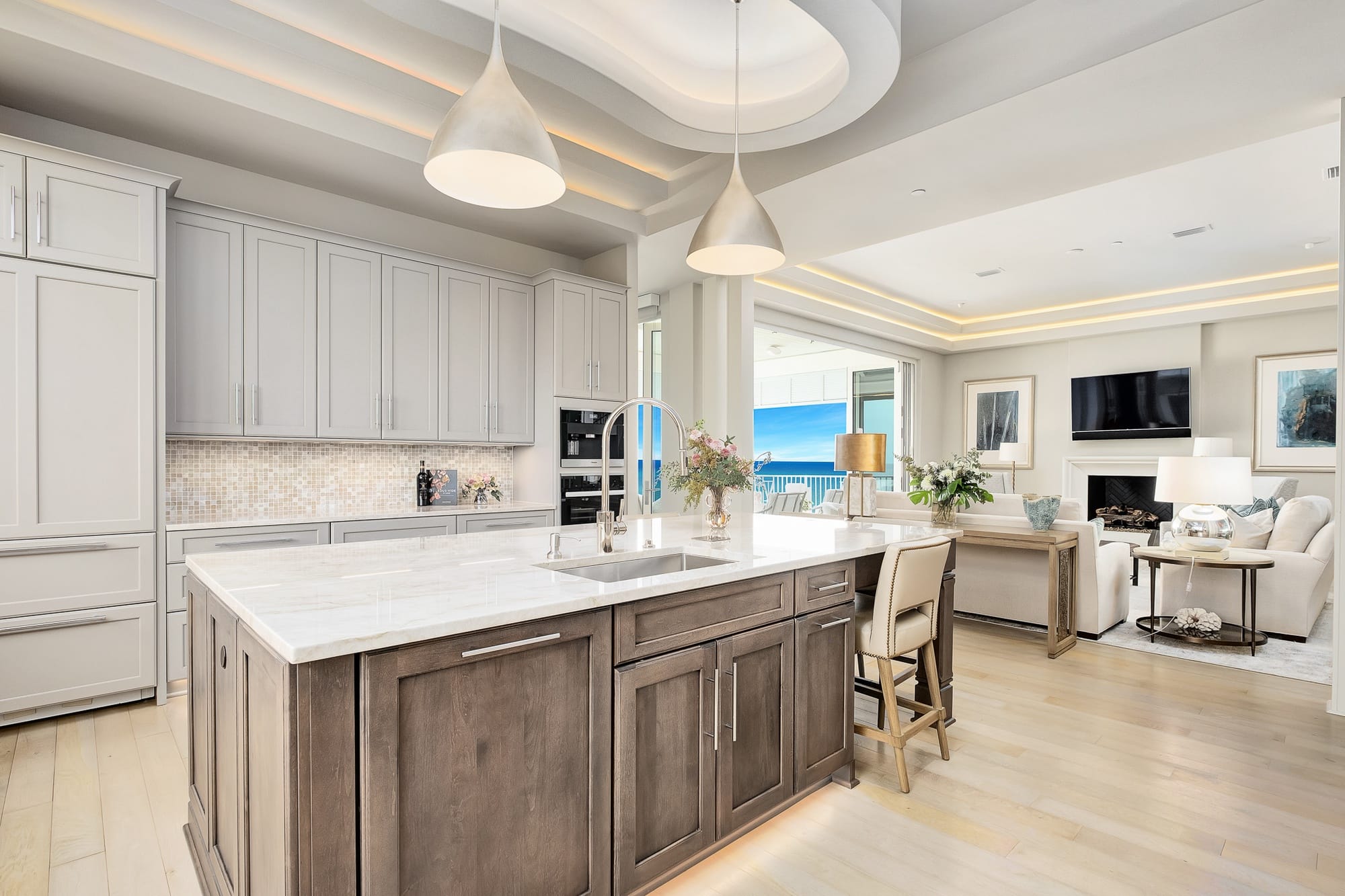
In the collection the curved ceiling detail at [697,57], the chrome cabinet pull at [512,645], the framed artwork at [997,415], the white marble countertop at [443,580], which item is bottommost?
the chrome cabinet pull at [512,645]

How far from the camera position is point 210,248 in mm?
3416

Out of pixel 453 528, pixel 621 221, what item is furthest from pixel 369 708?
pixel 621 221

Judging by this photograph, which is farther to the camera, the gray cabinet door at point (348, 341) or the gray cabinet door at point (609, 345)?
the gray cabinet door at point (609, 345)

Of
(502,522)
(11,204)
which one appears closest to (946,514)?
(502,522)

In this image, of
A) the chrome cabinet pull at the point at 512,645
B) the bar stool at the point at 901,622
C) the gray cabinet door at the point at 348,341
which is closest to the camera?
the chrome cabinet pull at the point at 512,645

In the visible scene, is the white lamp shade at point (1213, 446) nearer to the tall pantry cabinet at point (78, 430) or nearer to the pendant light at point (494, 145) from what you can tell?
the pendant light at point (494, 145)

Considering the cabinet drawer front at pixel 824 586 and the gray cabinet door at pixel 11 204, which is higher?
the gray cabinet door at pixel 11 204

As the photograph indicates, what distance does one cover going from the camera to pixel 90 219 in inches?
114

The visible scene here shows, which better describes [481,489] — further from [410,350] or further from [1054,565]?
[1054,565]

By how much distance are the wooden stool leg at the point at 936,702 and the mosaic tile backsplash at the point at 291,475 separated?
326 cm

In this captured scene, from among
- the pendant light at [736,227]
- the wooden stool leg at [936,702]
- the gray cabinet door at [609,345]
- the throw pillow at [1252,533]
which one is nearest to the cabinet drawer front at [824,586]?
the wooden stool leg at [936,702]

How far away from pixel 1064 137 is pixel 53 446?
481 cm

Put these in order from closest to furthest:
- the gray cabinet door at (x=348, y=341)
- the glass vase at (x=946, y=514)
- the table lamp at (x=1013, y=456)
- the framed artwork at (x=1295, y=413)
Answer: the gray cabinet door at (x=348, y=341) → the glass vase at (x=946, y=514) → the framed artwork at (x=1295, y=413) → the table lamp at (x=1013, y=456)

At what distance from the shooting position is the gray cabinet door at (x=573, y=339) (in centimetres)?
459
